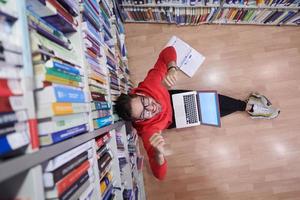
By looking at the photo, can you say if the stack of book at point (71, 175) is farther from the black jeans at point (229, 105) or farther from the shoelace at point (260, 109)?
the shoelace at point (260, 109)

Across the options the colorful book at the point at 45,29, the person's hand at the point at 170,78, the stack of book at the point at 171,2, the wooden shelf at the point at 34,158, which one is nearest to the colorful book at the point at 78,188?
the wooden shelf at the point at 34,158

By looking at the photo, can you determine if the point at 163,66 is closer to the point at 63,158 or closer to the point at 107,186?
the point at 107,186

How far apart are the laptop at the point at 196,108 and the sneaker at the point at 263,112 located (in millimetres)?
308

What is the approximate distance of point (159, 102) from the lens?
1.61 metres

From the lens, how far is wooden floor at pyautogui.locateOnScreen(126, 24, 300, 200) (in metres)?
2.17

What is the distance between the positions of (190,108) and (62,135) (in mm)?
1381

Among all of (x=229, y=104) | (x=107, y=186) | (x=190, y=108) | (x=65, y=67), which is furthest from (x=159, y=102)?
(x=65, y=67)

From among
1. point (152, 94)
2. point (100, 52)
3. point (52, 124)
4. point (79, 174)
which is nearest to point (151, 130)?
point (152, 94)

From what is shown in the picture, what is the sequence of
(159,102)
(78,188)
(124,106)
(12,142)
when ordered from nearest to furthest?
(12,142), (78,188), (124,106), (159,102)

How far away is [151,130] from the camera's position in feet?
5.03

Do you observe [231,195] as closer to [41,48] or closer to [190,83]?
[190,83]

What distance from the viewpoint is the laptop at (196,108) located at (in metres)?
1.99

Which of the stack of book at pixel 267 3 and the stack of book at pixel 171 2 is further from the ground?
the stack of book at pixel 171 2

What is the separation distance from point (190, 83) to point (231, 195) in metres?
1.00
